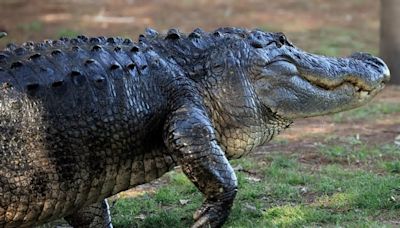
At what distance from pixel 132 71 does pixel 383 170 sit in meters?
2.61

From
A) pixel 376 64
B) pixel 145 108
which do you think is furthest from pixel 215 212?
pixel 376 64

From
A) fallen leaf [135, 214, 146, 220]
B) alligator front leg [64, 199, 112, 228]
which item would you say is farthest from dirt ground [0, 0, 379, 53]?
alligator front leg [64, 199, 112, 228]

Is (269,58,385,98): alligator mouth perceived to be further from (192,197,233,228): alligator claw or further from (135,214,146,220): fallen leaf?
(135,214,146,220): fallen leaf

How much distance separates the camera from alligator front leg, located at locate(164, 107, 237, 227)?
15.9ft

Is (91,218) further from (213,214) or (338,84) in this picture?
(338,84)

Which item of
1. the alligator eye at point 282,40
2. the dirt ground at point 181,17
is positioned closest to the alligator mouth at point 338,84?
the alligator eye at point 282,40

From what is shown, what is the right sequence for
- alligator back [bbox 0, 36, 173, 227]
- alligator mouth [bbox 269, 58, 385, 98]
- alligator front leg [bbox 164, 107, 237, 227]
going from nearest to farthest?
1. alligator back [bbox 0, 36, 173, 227]
2. alligator front leg [bbox 164, 107, 237, 227]
3. alligator mouth [bbox 269, 58, 385, 98]

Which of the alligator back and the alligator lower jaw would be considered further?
the alligator lower jaw

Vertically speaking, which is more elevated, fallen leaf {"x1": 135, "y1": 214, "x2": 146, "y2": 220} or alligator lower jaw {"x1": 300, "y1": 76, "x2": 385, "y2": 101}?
alligator lower jaw {"x1": 300, "y1": 76, "x2": 385, "y2": 101}

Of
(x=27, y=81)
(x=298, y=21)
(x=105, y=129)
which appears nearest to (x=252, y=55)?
(x=105, y=129)

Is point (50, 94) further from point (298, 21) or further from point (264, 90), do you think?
point (298, 21)

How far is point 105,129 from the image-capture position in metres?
4.75

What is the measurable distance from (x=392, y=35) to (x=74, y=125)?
6.46 meters

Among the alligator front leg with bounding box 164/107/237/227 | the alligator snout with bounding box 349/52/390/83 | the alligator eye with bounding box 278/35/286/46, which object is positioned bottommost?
the alligator front leg with bounding box 164/107/237/227
